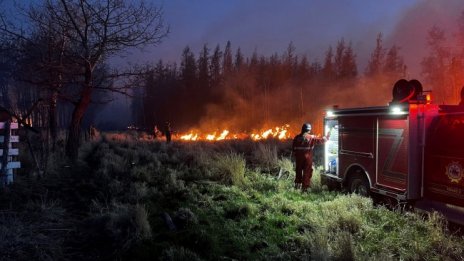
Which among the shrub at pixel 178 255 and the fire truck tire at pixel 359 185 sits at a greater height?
the fire truck tire at pixel 359 185

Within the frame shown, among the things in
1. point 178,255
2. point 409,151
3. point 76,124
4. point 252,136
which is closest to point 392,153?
point 409,151

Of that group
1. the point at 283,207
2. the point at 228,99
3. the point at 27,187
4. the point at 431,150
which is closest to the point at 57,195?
the point at 27,187

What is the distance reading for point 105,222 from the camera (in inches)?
282

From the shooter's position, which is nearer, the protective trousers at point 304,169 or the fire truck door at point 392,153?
the fire truck door at point 392,153

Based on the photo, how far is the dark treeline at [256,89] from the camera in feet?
176

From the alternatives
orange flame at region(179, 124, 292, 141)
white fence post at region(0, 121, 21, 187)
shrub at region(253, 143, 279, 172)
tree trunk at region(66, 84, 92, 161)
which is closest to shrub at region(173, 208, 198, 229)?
white fence post at region(0, 121, 21, 187)

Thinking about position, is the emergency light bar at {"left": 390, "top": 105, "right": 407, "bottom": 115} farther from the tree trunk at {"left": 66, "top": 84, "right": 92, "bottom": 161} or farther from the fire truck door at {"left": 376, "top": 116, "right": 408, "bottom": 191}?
the tree trunk at {"left": 66, "top": 84, "right": 92, "bottom": 161}

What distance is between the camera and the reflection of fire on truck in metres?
6.92

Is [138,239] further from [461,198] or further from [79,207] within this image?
[461,198]

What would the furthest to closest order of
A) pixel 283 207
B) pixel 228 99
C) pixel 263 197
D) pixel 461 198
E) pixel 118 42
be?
pixel 228 99, pixel 118 42, pixel 263 197, pixel 283 207, pixel 461 198

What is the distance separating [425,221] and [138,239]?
4.70 metres

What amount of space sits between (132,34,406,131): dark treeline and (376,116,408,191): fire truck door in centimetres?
3591

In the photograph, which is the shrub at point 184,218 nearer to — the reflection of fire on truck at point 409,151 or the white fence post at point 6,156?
the reflection of fire on truck at point 409,151

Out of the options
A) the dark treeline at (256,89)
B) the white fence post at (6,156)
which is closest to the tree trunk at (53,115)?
the white fence post at (6,156)
